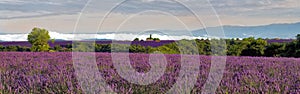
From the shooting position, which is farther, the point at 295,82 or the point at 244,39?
the point at 244,39

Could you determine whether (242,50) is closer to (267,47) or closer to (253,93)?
(267,47)

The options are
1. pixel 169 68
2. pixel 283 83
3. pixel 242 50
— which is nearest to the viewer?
pixel 283 83

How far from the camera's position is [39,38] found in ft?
49.8

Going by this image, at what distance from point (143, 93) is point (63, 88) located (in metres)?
0.62

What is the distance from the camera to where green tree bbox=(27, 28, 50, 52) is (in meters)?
15.2

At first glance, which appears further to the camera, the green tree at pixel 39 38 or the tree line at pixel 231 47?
the green tree at pixel 39 38

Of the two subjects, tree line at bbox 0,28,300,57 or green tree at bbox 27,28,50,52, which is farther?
green tree at bbox 27,28,50,52

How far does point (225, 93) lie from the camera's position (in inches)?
120

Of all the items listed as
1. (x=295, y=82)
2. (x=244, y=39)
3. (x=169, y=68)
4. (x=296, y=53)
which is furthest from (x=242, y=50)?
(x=295, y=82)

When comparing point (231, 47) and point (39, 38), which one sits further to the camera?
point (39, 38)

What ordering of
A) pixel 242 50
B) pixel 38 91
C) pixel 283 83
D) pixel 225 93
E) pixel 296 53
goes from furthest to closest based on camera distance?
pixel 242 50
pixel 296 53
pixel 283 83
pixel 38 91
pixel 225 93

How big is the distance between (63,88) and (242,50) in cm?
1192

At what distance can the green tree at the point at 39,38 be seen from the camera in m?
15.2

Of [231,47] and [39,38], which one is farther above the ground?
[39,38]
